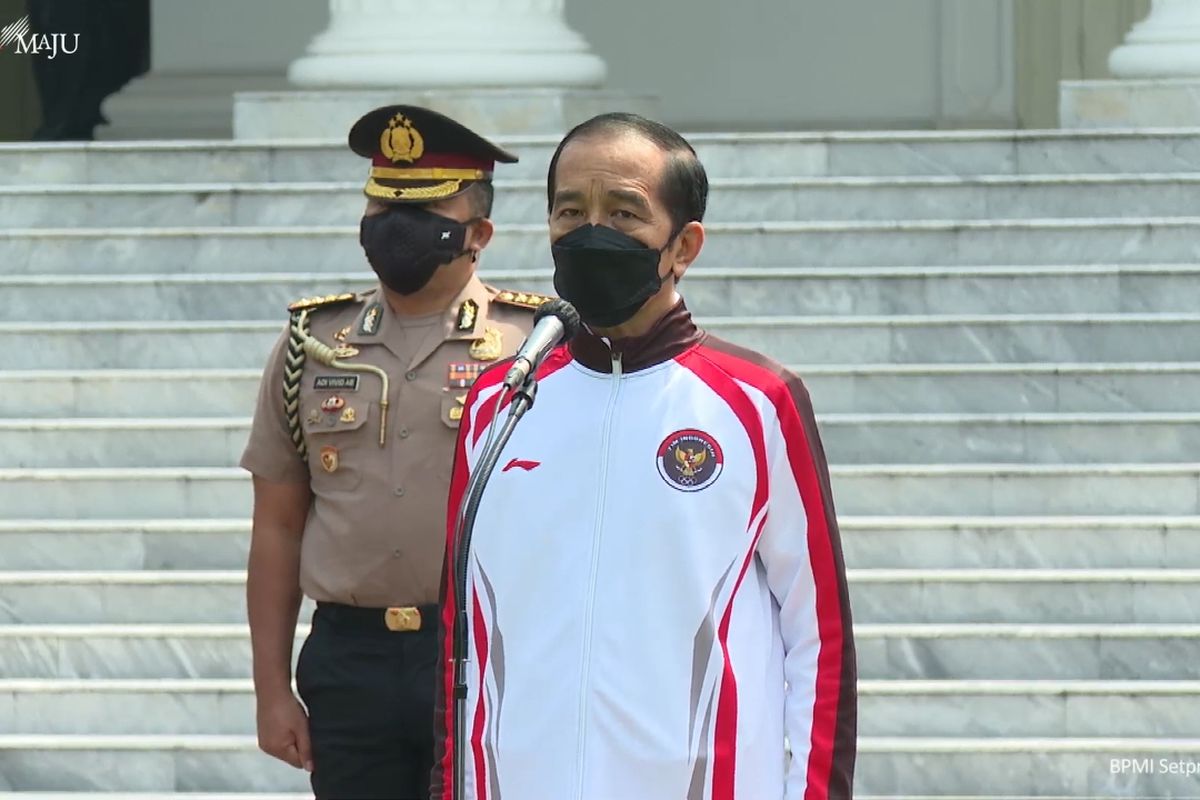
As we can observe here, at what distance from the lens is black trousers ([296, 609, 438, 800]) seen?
14.9ft

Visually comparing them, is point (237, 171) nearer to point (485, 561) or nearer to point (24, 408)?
point (24, 408)

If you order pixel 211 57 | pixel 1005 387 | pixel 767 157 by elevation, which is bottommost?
pixel 1005 387

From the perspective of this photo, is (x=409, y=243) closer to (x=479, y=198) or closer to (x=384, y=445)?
(x=479, y=198)

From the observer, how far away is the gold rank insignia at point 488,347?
4.66 m

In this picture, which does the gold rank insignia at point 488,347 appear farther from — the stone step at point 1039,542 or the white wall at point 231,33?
the white wall at point 231,33

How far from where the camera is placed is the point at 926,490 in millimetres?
8078

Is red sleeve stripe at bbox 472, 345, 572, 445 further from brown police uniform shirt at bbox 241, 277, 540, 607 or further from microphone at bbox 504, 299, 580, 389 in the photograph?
brown police uniform shirt at bbox 241, 277, 540, 607

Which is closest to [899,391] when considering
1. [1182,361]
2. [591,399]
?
[1182,361]

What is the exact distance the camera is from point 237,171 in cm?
1042

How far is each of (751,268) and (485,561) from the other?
20.5 ft

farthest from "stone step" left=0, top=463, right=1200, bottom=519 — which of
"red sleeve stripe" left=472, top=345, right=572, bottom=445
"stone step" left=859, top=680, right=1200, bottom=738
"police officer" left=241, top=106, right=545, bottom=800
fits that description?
"red sleeve stripe" left=472, top=345, right=572, bottom=445

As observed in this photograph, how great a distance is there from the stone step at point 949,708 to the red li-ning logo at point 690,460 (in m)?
3.88

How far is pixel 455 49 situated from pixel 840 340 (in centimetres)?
279

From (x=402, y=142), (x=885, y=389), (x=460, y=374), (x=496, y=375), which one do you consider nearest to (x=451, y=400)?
(x=460, y=374)
